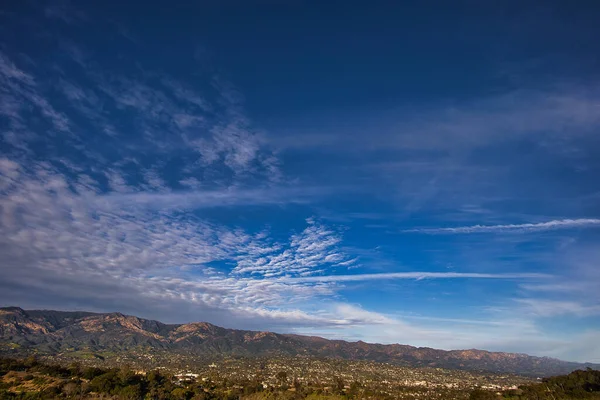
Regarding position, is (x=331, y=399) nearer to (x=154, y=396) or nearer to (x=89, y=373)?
(x=154, y=396)

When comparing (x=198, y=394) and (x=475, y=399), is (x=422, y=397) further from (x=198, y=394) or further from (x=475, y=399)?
→ (x=198, y=394)

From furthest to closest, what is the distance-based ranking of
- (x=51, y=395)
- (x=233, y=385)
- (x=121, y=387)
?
(x=233, y=385), (x=121, y=387), (x=51, y=395)

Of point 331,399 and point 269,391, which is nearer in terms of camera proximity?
point 331,399

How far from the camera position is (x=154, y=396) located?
8694cm

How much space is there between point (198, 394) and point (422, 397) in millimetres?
69164

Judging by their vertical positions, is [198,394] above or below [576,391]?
below

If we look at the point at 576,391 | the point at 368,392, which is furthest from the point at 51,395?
the point at 576,391

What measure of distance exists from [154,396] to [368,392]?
62.9m

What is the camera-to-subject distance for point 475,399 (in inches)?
3698

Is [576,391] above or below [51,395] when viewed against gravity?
above

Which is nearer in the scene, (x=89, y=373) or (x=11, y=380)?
(x=11, y=380)

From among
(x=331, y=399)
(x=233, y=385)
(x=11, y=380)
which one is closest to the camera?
(x=11, y=380)

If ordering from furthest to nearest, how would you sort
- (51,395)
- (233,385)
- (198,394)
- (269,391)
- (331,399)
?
(233,385) < (269,391) < (331,399) < (198,394) < (51,395)

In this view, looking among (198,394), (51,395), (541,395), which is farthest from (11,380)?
(541,395)
